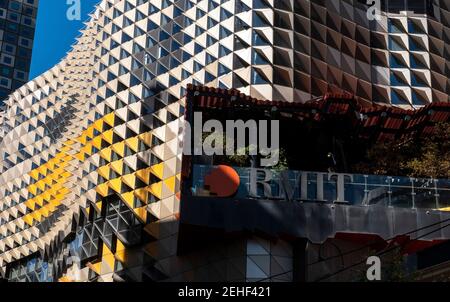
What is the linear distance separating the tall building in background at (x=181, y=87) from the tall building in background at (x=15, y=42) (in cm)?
6995

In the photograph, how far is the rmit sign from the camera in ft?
113

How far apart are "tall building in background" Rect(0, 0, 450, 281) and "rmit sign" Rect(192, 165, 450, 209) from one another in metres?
1.99

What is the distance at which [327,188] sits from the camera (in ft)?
114

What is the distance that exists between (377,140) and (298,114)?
430 centimetres

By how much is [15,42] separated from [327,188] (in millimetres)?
93664

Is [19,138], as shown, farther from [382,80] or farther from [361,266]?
[361,266]

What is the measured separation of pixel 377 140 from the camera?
1609 inches

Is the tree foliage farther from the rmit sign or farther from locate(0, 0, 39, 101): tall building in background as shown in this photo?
locate(0, 0, 39, 101): tall building in background

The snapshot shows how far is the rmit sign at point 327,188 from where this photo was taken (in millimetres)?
34562
